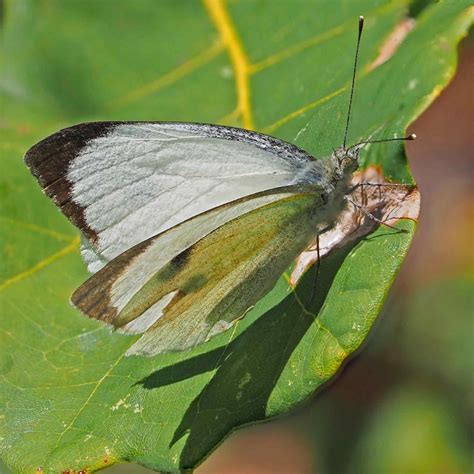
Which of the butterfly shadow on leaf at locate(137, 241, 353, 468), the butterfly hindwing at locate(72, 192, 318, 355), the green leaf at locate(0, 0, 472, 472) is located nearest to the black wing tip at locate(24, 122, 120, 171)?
the butterfly hindwing at locate(72, 192, 318, 355)

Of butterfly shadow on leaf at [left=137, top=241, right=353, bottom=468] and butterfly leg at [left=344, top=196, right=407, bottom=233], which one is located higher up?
butterfly leg at [left=344, top=196, right=407, bottom=233]

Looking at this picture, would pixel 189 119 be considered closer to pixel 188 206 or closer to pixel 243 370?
pixel 188 206

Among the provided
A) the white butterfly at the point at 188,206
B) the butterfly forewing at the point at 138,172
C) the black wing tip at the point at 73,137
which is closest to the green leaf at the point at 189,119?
the white butterfly at the point at 188,206

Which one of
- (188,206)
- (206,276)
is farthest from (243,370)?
(188,206)

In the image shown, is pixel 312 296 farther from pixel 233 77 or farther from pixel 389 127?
pixel 233 77

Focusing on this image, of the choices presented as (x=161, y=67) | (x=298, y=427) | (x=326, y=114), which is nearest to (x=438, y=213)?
(x=298, y=427)

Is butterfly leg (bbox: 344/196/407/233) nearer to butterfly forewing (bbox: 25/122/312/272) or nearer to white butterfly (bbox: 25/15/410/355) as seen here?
white butterfly (bbox: 25/15/410/355)

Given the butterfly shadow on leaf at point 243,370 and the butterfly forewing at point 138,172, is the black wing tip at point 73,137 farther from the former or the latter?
the butterfly shadow on leaf at point 243,370
